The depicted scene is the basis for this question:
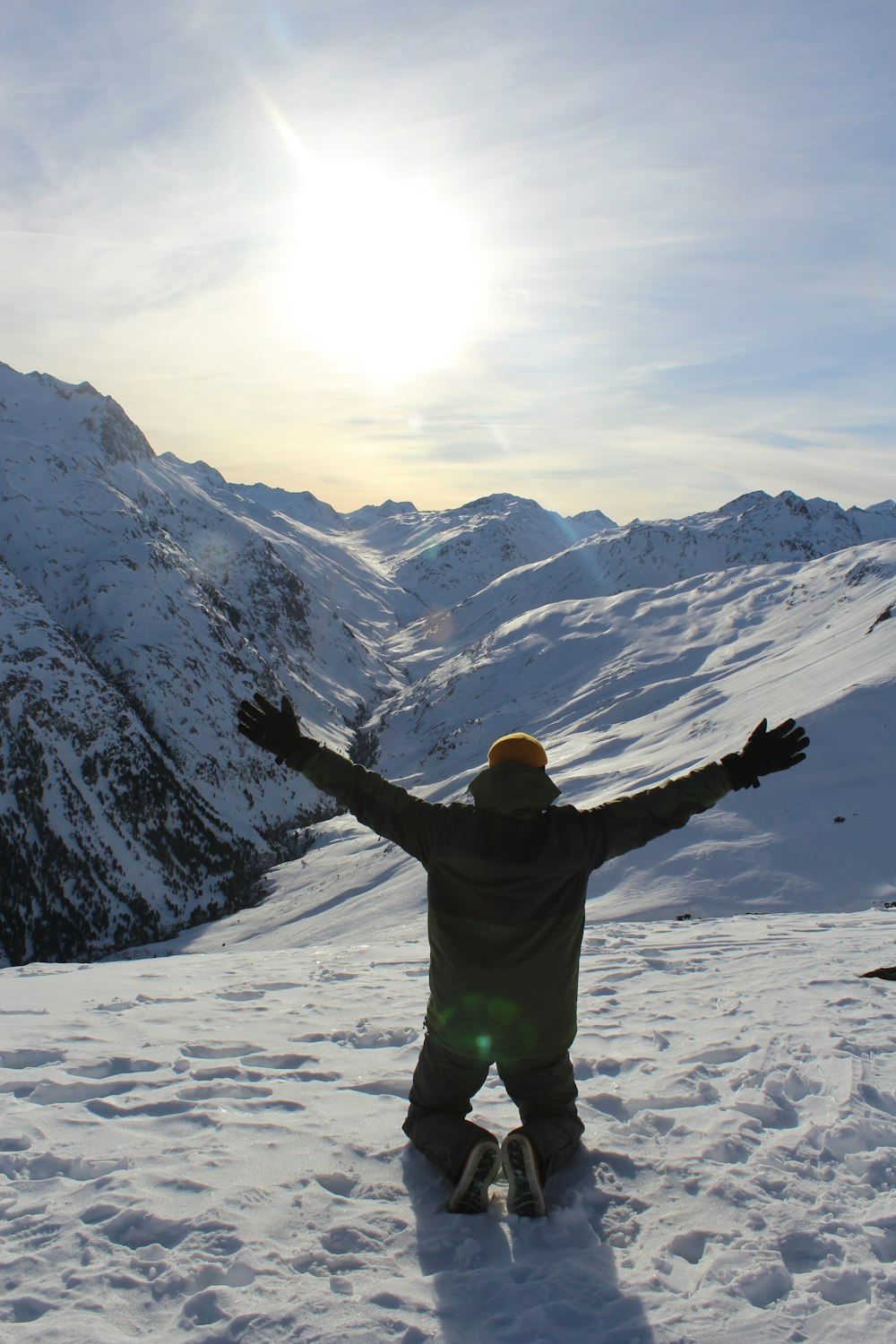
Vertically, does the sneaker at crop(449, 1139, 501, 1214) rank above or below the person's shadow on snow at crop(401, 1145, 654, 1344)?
above

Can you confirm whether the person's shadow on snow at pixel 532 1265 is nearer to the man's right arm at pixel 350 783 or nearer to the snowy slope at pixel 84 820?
the man's right arm at pixel 350 783

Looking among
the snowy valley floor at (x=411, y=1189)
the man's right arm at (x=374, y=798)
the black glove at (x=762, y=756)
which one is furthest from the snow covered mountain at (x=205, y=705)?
the man's right arm at (x=374, y=798)

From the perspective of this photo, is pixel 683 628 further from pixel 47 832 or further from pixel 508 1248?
pixel 508 1248

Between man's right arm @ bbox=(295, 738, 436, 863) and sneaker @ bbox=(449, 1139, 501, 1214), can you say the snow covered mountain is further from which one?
sneaker @ bbox=(449, 1139, 501, 1214)

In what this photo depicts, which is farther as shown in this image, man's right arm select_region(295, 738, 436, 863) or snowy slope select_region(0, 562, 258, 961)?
snowy slope select_region(0, 562, 258, 961)

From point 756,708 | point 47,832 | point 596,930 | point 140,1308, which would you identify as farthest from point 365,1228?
point 47,832

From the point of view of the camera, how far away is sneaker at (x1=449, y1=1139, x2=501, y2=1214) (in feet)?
14.5

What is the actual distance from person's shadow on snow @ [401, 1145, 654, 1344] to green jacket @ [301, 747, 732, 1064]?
2.55ft

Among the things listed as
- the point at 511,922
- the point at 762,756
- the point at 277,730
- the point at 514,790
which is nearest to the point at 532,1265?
the point at 511,922

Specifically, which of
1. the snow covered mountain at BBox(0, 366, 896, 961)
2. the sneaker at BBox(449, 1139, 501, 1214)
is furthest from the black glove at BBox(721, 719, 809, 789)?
the snow covered mountain at BBox(0, 366, 896, 961)

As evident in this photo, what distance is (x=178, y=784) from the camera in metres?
151

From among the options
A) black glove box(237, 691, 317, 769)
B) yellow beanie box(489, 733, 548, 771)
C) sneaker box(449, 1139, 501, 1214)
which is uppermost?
black glove box(237, 691, 317, 769)

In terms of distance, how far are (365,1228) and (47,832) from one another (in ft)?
457

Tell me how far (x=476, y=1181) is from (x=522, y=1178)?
0.27 meters
